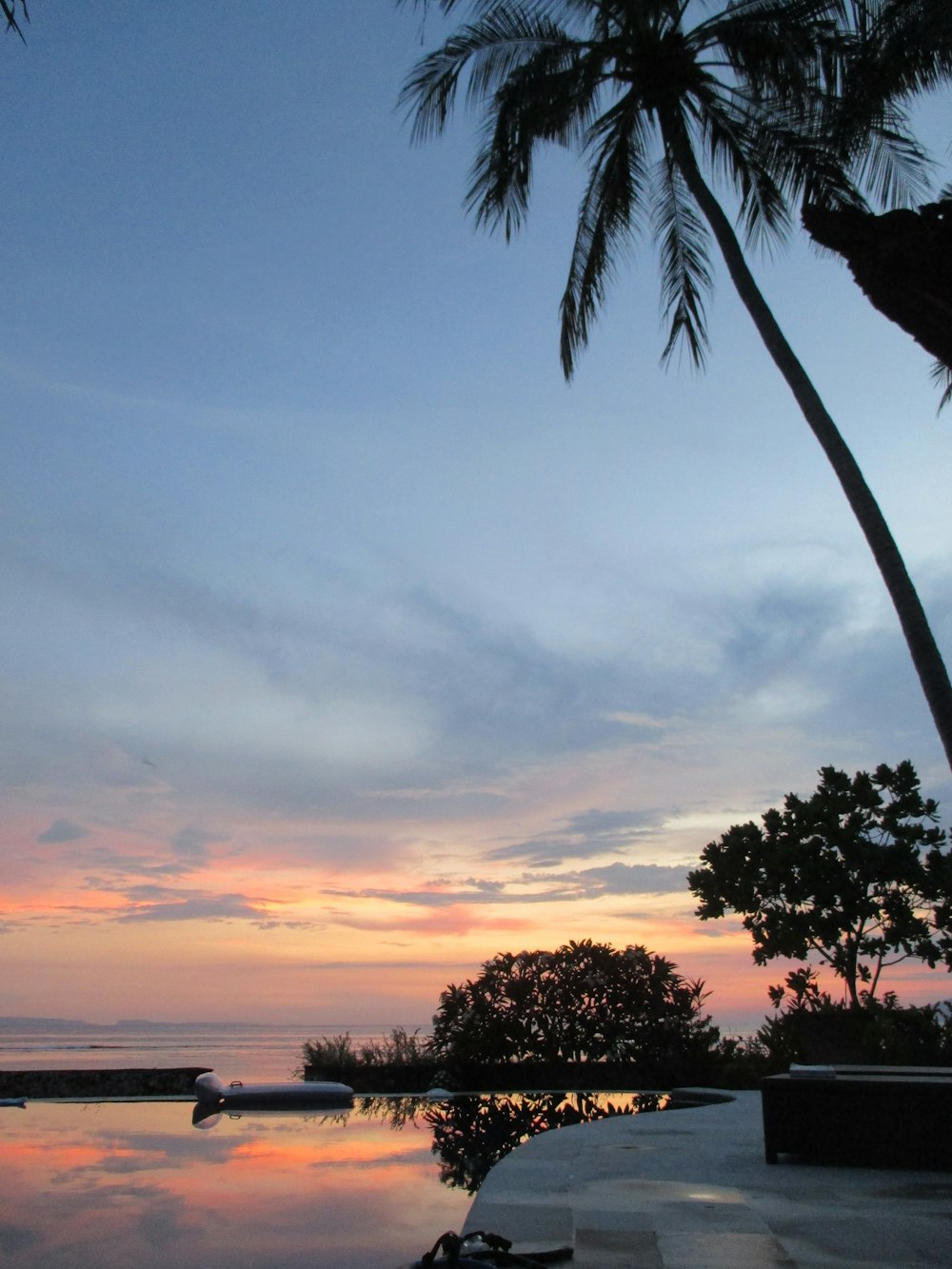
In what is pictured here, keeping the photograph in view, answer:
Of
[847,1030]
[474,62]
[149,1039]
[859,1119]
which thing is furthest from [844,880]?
[149,1039]

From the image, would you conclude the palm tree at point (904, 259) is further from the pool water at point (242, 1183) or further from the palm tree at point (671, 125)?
the palm tree at point (671, 125)

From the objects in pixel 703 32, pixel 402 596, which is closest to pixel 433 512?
pixel 402 596

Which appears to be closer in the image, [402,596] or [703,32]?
[703,32]

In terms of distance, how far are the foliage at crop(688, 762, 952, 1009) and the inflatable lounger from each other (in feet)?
18.6

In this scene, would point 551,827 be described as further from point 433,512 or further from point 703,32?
point 703,32

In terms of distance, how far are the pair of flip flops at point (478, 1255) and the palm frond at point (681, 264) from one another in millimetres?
9591

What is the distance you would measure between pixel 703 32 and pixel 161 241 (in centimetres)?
617

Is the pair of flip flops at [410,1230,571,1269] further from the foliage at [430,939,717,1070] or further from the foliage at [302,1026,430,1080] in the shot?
the foliage at [302,1026,430,1080]

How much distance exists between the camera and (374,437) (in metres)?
12.8

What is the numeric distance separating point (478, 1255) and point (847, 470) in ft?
22.2

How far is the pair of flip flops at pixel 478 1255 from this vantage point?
2.99 m

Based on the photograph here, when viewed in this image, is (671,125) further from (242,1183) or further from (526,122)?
(242,1183)

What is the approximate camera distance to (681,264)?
37.8 feet

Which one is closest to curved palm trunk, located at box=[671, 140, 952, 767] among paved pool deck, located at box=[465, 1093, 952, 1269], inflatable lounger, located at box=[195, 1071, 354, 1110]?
paved pool deck, located at box=[465, 1093, 952, 1269]
